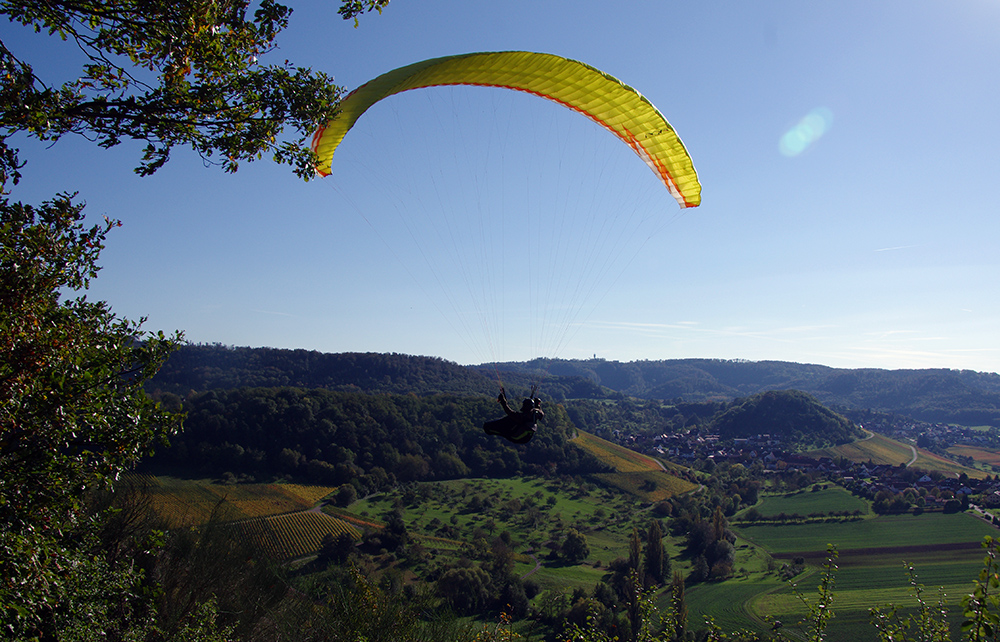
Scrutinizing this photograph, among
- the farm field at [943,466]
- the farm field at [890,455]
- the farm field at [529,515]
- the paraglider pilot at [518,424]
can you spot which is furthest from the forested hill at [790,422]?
the paraglider pilot at [518,424]

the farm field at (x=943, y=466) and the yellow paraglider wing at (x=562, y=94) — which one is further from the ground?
the yellow paraglider wing at (x=562, y=94)

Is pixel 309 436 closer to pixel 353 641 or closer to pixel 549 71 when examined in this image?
pixel 353 641

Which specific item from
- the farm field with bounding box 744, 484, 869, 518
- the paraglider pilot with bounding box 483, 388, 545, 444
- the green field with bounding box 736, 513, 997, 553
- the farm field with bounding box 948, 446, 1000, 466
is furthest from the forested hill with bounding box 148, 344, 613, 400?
the farm field with bounding box 948, 446, 1000, 466

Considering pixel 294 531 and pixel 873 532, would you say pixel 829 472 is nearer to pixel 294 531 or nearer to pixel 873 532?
pixel 873 532

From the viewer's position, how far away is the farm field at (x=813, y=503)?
2500 inches

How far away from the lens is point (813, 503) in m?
67.6

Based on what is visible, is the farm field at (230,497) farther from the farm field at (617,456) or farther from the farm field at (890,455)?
the farm field at (890,455)

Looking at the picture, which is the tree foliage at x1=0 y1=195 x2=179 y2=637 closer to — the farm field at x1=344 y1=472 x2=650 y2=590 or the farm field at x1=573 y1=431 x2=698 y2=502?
the farm field at x1=344 y1=472 x2=650 y2=590

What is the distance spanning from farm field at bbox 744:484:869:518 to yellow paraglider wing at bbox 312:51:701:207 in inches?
2630

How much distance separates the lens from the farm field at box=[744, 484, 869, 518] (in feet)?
208

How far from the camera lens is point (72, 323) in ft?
16.6

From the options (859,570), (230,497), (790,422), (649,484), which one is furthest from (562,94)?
(790,422)

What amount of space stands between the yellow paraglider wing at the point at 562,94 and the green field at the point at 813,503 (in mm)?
67288

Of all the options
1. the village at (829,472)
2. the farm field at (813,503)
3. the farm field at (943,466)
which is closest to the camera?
the village at (829,472)
